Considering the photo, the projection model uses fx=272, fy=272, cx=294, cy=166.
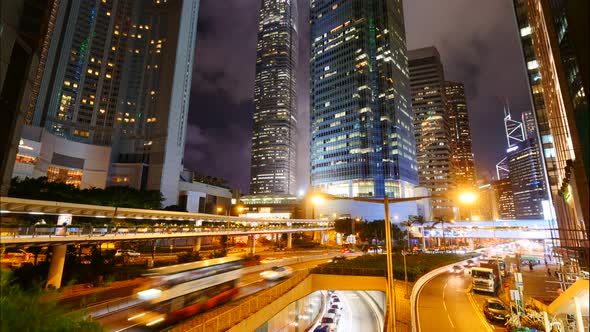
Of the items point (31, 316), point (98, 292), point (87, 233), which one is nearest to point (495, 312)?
point (31, 316)

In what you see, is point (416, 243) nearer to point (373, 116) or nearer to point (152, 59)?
point (373, 116)

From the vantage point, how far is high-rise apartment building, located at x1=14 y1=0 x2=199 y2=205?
96062 millimetres

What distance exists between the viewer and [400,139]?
123 metres

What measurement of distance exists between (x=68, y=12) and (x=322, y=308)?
503ft

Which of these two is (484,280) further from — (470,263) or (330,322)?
(470,263)

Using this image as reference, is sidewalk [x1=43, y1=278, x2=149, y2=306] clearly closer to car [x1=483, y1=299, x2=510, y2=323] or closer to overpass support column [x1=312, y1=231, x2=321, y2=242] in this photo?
car [x1=483, y1=299, x2=510, y2=323]

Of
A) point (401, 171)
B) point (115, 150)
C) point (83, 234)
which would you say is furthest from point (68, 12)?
point (401, 171)

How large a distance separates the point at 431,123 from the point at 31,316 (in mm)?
209595

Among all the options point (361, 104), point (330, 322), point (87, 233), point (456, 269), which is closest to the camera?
point (87, 233)

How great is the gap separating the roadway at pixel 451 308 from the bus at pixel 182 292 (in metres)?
14.6

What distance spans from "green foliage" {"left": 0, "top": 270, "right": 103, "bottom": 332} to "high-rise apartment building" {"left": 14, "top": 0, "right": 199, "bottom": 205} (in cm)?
9457

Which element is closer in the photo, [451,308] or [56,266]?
[451,308]

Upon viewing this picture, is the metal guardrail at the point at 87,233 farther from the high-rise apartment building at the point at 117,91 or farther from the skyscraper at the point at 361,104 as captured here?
the skyscraper at the point at 361,104

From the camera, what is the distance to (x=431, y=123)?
188 metres
